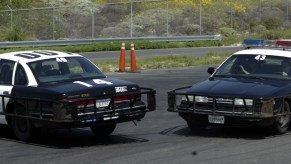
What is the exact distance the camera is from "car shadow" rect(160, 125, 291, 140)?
12.4 meters

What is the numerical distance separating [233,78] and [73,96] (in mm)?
3453

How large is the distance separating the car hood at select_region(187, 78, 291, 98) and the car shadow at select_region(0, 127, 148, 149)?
1477 millimetres

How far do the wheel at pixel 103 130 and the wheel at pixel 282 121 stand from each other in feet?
9.40

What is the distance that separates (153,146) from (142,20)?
37341 mm

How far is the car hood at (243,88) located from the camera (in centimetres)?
1216

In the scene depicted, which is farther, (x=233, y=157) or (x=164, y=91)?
(x=164, y=91)

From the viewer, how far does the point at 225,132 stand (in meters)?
12.8

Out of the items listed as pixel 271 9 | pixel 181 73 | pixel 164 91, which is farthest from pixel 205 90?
pixel 271 9

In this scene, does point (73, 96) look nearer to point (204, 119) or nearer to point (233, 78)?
point (204, 119)

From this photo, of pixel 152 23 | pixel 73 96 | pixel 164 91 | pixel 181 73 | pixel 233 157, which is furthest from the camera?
pixel 152 23

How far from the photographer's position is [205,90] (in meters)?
12.6

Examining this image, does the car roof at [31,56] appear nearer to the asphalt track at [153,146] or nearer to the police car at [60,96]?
the police car at [60,96]

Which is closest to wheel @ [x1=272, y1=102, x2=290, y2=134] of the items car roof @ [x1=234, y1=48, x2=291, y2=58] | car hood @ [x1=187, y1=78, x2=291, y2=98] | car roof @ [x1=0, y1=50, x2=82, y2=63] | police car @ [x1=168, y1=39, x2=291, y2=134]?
police car @ [x1=168, y1=39, x2=291, y2=134]

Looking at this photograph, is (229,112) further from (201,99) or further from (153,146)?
(153,146)
